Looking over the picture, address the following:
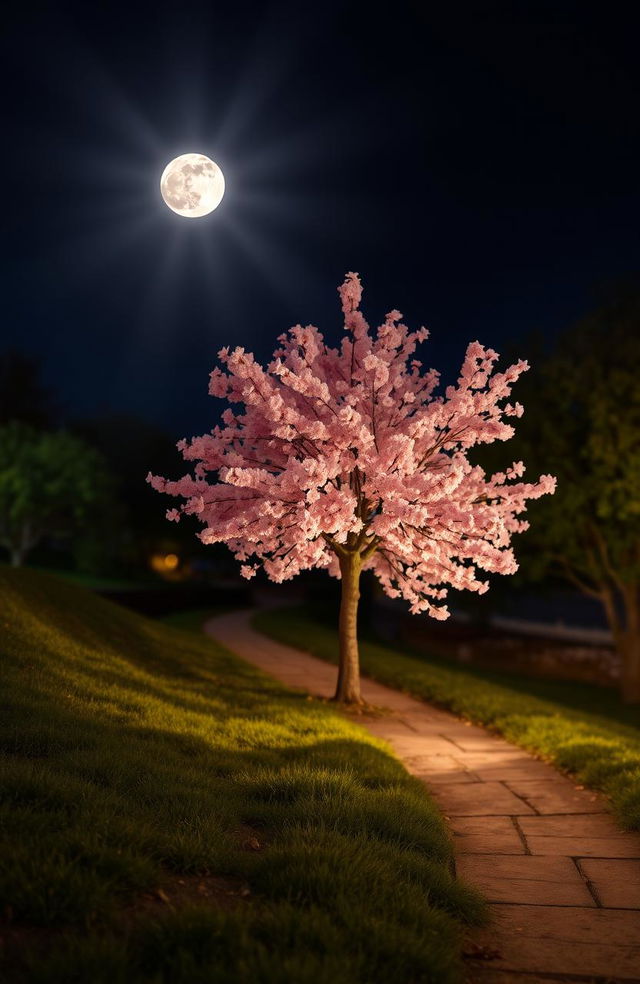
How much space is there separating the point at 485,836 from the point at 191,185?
14934 millimetres

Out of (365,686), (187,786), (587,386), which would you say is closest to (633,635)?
(587,386)

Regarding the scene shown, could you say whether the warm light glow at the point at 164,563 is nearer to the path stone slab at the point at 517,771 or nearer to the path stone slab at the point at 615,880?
the path stone slab at the point at 517,771

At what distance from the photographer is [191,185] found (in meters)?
17.5

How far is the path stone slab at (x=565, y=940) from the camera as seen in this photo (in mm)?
4364

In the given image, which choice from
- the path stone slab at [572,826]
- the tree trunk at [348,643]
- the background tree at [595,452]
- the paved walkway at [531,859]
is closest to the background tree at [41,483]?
the background tree at [595,452]

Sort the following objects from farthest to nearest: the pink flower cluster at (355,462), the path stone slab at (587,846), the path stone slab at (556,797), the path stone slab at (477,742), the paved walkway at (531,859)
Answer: the pink flower cluster at (355,462)
the path stone slab at (477,742)
the path stone slab at (556,797)
the path stone slab at (587,846)
the paved walkway at (531,859)

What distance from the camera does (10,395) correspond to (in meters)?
74.4

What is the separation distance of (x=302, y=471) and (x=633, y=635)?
17.7 m

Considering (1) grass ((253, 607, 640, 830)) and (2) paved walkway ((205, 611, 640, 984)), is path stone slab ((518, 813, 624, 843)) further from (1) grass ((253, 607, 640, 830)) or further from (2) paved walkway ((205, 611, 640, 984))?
(1) grass ((253, 607, 640, 830))

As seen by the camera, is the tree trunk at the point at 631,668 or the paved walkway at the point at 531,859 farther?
the tree trunk at the point at 631,668

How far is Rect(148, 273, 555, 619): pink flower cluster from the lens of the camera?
11336 millimetres

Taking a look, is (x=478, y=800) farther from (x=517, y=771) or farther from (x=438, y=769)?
(x=517, y=771)

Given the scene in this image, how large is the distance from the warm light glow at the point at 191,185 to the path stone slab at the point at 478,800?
44.4 ft

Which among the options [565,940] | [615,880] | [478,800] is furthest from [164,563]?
[565,940]
